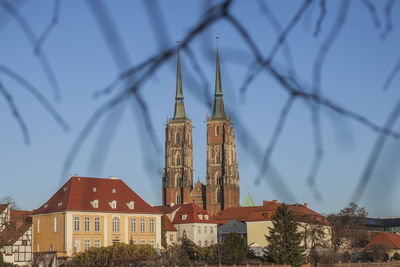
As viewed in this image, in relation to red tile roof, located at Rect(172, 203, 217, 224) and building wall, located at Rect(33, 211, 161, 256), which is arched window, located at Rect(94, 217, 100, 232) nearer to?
building wall, located at Rect(33, 211, 161, 256)

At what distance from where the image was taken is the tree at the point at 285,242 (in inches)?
1553

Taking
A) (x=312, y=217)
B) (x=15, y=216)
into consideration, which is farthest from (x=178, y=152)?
(x=15, y=216)

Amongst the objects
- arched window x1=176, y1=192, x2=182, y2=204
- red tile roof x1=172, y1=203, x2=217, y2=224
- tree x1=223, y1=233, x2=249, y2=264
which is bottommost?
tree x1=223, y1=233, x2=249, y2=264

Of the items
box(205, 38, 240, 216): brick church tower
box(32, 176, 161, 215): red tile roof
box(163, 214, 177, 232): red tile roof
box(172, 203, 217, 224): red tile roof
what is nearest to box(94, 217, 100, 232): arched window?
box(32, 176, 161, 215): red tile roof

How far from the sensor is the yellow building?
45.5 metres

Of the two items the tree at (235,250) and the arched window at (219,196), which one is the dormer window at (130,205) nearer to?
the tree at (235,250)

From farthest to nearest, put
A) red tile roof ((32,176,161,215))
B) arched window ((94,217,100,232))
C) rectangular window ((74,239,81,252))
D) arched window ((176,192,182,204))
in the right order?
arched window ((176,192,182,204)) < arched window ((94,217,100,232)) < red tile roof ((32,176,161,215)) < rectangular window ((74,239,81,252))

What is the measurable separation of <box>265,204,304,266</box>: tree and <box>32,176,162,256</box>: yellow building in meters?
11.5

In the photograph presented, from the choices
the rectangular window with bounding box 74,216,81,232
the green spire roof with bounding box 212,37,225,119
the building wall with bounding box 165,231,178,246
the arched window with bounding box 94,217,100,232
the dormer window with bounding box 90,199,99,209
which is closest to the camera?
the green spire roof with bounding box 212,37,225,119

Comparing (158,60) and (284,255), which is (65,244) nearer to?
(284,255)

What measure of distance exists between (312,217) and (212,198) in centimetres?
3690

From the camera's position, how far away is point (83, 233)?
46281 millimetres

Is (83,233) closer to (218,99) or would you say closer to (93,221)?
(93,221)

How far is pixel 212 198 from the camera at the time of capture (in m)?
93.1
